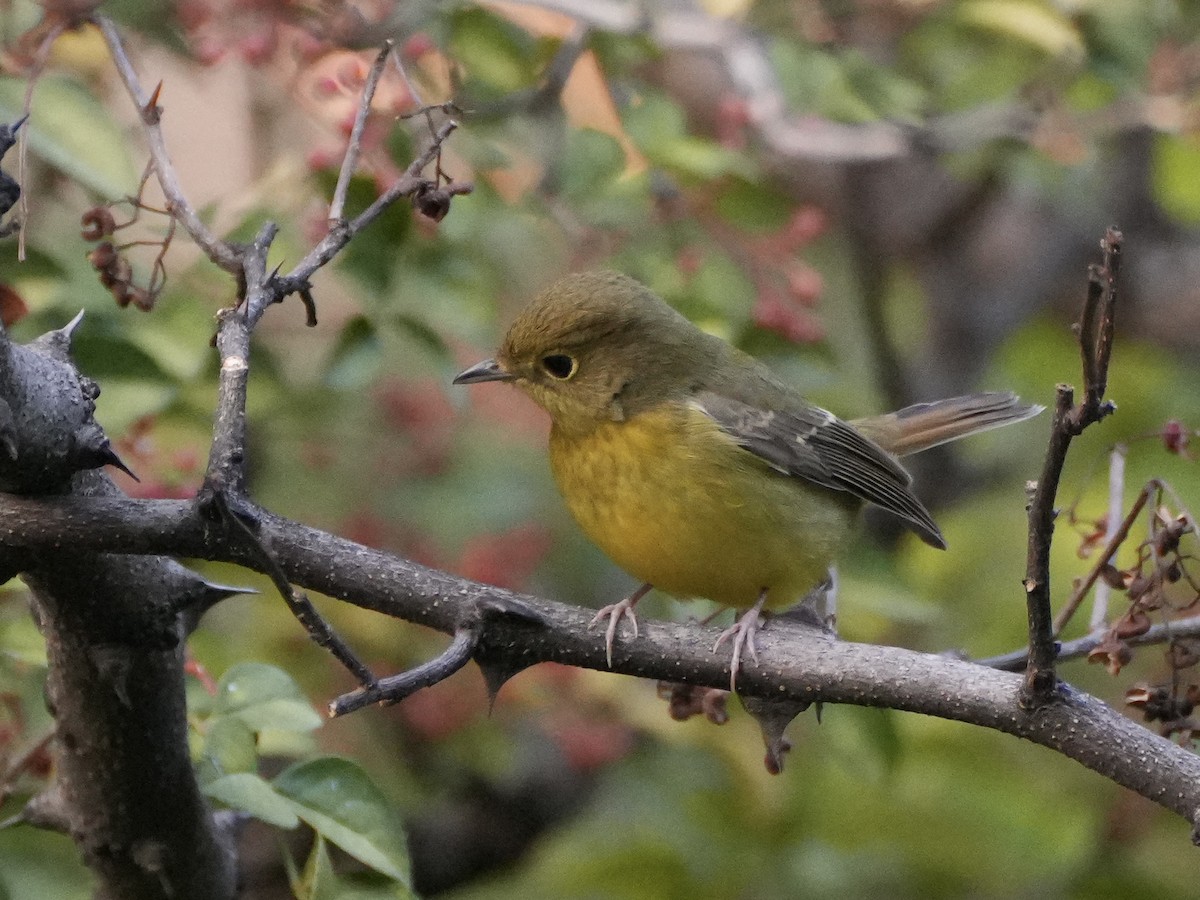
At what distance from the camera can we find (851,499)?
3.72 metres

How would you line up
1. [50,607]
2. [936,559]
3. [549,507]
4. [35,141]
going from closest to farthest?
[50,607] → [35,141] → [936,559] → [549,507]

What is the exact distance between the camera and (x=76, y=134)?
2.85m

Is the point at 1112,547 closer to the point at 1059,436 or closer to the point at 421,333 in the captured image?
the point at 1059,436

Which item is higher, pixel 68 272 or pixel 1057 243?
pixel 1057 243

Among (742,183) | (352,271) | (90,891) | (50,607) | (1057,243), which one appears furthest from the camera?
(1057,243)

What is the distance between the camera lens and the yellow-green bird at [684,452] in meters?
3.21

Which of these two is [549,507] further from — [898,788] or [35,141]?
[35,141]

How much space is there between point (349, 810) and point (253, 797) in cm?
18

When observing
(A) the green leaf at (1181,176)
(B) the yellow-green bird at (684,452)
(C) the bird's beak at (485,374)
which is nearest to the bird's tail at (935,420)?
(B) the yellow-green bird at (684,452)

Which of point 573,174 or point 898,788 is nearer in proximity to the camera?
point 573,174

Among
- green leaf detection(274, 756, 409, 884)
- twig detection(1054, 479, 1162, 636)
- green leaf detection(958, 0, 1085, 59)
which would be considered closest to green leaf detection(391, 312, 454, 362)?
green leaf detection(274, 756, 409, 884)

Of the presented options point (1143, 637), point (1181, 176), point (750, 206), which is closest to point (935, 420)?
point (750, 206)

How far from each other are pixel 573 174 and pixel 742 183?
21.3 inches

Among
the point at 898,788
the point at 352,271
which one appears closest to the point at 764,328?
the point at 352,271
